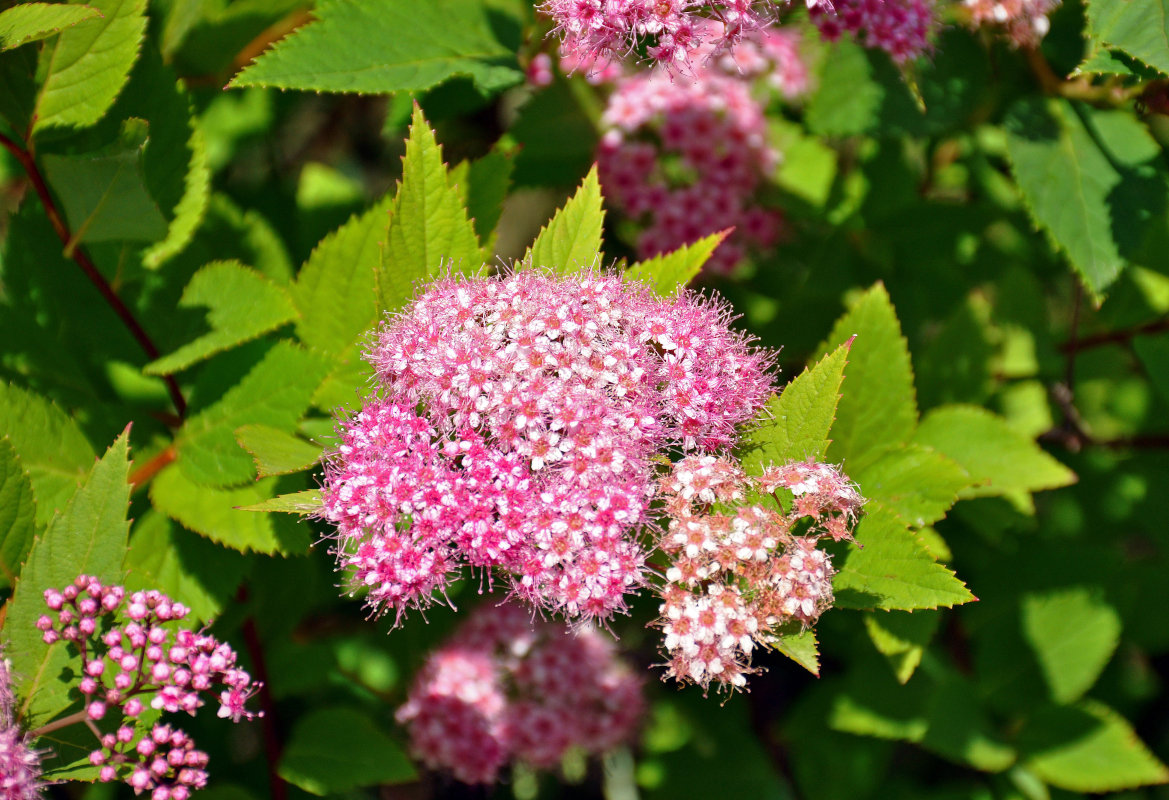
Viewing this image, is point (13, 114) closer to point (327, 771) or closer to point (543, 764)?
point (327, 771)

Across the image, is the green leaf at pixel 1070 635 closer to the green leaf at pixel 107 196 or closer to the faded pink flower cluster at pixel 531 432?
the faded pink flower cluster at pixel 531 432

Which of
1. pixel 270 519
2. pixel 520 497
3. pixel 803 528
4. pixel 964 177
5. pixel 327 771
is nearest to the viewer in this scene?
pixel 520 497

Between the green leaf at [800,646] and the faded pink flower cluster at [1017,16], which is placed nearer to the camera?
the green leaf at [800,646]

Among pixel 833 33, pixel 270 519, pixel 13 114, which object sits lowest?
pixel 270 519

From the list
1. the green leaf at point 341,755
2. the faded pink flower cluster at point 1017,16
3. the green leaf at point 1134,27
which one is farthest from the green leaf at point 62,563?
the faded pink flower cluster at point 1017,16

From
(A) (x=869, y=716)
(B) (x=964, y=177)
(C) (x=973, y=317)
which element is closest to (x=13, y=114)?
(C) (x=973, y=317)

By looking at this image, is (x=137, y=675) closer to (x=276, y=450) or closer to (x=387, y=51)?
(x=276, y=450)

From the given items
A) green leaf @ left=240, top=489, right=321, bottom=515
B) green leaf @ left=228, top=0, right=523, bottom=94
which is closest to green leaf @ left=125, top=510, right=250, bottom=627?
green leaf @ left=240, top=489, right=321, bottom=515
